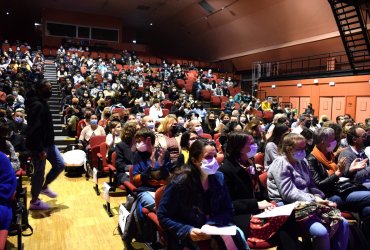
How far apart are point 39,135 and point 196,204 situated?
2249 millimetres

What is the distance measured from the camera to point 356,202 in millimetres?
2979

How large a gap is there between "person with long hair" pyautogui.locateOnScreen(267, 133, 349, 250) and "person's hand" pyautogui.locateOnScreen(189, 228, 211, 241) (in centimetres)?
88

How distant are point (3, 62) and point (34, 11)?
10.8 metres

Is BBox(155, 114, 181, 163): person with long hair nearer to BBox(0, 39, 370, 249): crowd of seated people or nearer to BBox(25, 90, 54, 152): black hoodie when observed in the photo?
BBox(0, 39, 370, 249): crowd of seated people

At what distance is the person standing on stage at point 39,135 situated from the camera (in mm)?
3562

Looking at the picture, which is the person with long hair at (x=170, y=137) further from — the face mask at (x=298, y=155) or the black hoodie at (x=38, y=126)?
the face mask at (x=298, y=155)

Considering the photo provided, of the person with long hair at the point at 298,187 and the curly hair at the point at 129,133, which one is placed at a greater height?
the curly hair at the point at 129,133

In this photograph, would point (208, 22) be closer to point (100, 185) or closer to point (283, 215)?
point (100, 185)

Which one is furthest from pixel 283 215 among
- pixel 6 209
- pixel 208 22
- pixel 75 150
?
pixel 208 22

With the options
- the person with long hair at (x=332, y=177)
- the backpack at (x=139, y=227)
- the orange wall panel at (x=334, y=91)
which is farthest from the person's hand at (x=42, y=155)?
the orange wall panel at (x=334, y=91)

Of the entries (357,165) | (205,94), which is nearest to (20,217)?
(357,165)

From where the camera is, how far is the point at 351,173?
3.20 metres

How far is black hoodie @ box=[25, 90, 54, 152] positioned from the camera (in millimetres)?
3557

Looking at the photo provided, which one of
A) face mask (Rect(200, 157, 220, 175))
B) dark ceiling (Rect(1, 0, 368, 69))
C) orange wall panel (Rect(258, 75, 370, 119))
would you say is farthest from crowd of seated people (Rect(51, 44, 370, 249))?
dark ceiling (Rect(1, 0, 368, 69))
